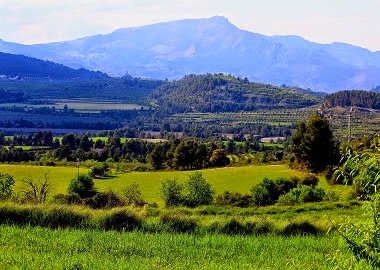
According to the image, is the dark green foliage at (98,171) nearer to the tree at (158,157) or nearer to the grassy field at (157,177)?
the grassy field at (157,177)

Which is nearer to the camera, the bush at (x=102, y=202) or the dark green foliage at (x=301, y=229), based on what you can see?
the dark green foliage at (x=301, y=229)

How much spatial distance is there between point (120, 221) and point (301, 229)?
179 inches

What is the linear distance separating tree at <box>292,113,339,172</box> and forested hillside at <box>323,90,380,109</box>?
93.7m

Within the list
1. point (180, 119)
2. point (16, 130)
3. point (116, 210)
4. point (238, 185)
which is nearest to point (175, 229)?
point (116, 210)

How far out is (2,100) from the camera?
190 meters

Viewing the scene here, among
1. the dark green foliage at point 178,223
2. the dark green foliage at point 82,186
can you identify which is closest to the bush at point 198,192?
the dark green foliage at point 82,186

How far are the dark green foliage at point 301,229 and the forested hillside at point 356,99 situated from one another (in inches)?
4878

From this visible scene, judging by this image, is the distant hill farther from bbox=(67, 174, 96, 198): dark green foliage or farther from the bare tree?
the bare tree

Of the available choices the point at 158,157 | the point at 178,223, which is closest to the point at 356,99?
the point at 158,157

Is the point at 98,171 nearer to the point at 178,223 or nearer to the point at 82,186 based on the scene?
the point at 82,186

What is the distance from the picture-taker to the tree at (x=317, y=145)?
137ft

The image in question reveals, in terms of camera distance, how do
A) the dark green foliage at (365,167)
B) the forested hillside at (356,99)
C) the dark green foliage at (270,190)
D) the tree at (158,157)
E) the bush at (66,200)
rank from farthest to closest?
1. the forested hillside at (356,99)
2. the tree at (158,157)
3. the dark green foliage at (270,190)
4. the bush at (66,200)
5. the dark green foliage at (365,167)

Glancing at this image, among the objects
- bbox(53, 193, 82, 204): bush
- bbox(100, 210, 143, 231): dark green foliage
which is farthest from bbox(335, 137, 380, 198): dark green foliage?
bbox(53, 193, 82, 204): bush

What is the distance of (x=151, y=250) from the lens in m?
9.86
